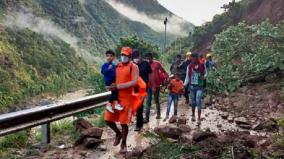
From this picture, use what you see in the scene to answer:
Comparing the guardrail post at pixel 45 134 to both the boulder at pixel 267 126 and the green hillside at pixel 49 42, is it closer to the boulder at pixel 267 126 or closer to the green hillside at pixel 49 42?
the boulder at pixel 267 126

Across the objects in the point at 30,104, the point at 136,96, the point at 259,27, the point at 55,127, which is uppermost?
the point at 259,27

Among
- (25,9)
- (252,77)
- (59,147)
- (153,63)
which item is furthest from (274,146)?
(25,9)

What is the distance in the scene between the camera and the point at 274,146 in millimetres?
6180

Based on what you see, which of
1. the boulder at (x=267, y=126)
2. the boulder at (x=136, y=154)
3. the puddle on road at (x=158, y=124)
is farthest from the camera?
the boulder at (x=267, y=126)

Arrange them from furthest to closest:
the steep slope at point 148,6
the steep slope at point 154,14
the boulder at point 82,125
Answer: the steep slope at point 148,6, the steep slope at point 154,14, the boulder at point 82,125

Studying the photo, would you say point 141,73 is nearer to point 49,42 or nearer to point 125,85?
point 125,85

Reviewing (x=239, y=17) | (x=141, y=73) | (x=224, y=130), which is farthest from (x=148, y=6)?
(x=224, y=130)

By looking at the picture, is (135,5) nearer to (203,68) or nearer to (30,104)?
(30,104)

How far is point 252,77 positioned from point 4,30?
65.7 m

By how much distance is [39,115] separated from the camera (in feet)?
23.7

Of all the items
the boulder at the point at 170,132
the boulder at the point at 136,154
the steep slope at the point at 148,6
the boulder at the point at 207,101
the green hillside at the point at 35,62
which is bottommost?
the green hillside at the point at 35,62

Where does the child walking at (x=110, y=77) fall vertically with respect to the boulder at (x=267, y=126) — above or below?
above

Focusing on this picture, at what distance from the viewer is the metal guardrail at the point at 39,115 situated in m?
6.47

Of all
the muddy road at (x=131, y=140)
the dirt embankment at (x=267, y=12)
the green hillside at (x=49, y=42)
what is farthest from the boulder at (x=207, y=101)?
the green hillside at (x=49, y=42)
